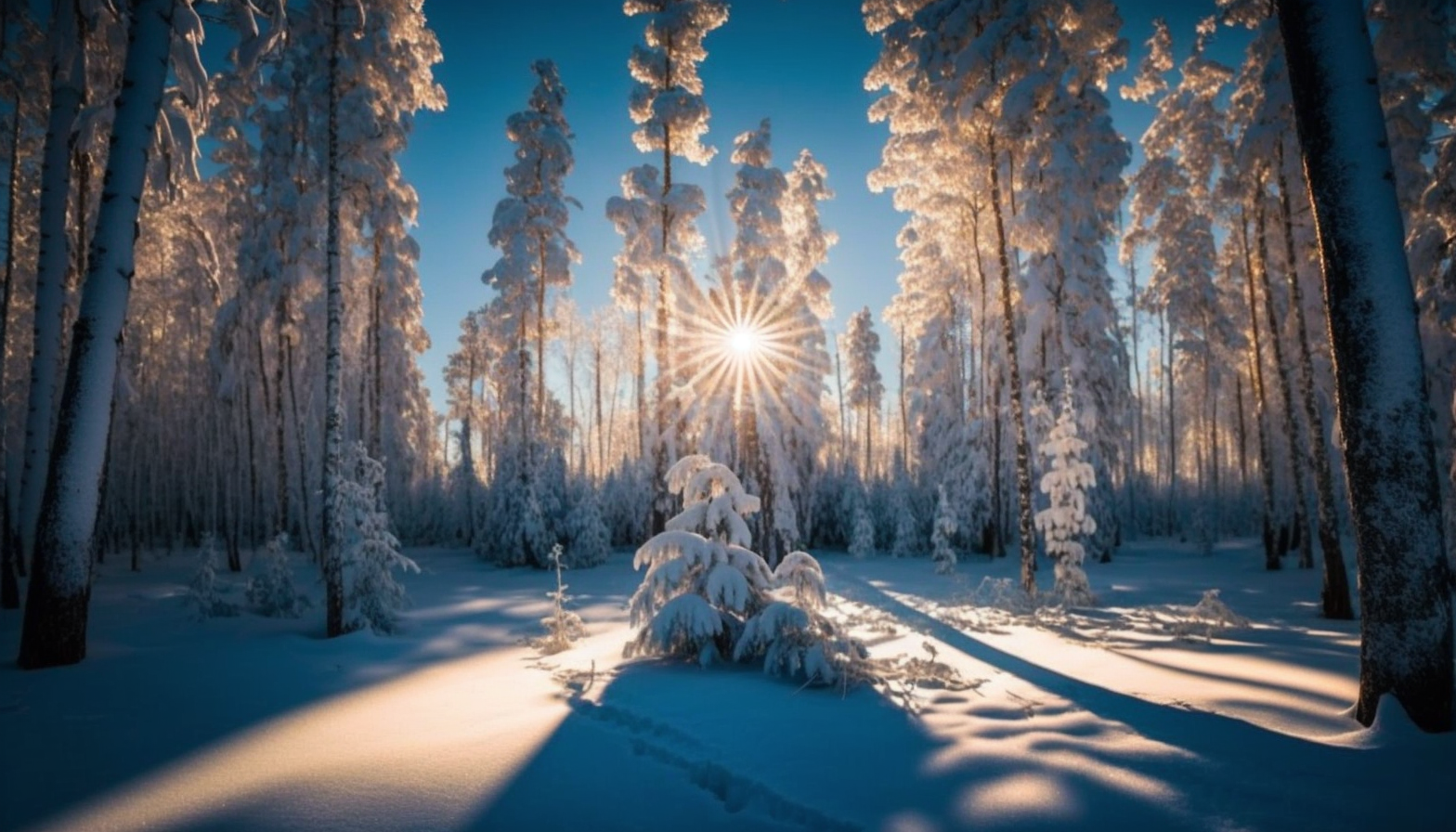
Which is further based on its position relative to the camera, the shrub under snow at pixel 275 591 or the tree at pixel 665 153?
the tree at pixel 665 153

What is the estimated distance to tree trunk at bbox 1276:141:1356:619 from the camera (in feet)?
30.2

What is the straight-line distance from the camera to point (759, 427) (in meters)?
17.9

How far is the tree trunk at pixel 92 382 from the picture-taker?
259 inches

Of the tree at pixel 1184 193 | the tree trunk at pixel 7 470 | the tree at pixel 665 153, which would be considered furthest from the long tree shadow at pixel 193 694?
the tree at pixel 1184 193

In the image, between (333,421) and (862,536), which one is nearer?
(333,421)

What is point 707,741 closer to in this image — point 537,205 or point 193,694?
point 193,694

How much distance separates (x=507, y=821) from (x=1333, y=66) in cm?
678

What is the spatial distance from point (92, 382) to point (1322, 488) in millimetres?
16967

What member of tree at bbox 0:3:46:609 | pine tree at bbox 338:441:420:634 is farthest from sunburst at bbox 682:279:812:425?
tree at bbox 0:3:46:609

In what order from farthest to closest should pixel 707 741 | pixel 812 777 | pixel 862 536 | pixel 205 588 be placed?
pixel 862 536 → pixel 205 588 → pixel 707 741 → pixel 812 777

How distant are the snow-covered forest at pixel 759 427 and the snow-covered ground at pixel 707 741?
0.17ft

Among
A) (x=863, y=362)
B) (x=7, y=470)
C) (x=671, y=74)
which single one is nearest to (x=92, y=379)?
(x=7, y=470)

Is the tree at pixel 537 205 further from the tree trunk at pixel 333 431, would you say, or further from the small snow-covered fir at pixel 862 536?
the small snow-covered fir at pixel 862 536

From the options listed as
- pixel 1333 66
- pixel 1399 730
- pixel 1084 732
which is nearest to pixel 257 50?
pixel 1333 66
